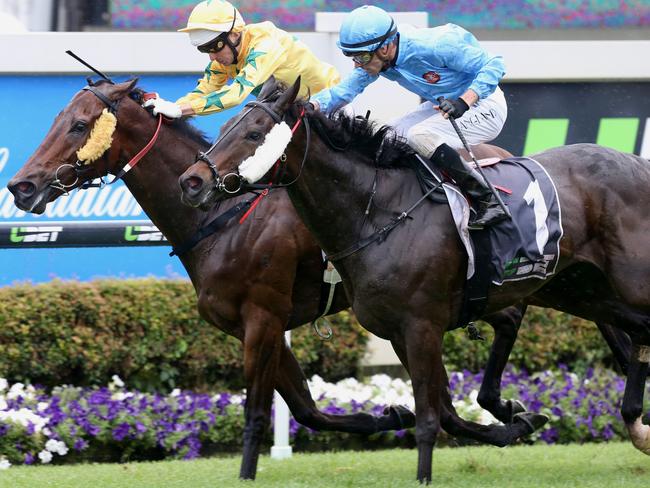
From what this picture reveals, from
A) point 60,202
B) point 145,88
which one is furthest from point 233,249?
point 145,88

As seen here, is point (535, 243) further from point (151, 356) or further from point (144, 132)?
point (151, 356)

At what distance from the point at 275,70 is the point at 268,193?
648mm

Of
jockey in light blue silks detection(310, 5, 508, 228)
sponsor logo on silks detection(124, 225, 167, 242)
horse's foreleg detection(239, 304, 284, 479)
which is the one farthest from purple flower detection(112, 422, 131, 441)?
jockey in light blue silks detection(310, 5, 508, 228)

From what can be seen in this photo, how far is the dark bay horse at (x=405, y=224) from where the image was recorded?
5.31 metres

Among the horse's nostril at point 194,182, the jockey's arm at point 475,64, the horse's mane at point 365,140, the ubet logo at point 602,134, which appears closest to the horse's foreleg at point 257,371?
the horse's mane at point 365,140

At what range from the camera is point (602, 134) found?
9.35m

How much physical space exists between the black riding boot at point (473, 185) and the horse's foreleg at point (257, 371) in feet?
3.92

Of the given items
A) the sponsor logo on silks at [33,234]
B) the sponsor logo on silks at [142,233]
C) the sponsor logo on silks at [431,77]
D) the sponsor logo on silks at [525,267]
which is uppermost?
the sponsor logo on silks at [431,77]

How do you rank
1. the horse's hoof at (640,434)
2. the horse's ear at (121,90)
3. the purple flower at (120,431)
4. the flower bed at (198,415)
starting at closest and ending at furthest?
the horse's hoof at (640,434)
the horse's ear at (121,90)
the flower bed at (198,415)
the purple flower at (120,431)

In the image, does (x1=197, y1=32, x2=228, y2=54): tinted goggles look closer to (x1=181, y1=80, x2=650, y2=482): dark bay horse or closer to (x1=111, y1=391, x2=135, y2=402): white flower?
(x1=181, y1=80, x2=650, y2=482): dark bay horse

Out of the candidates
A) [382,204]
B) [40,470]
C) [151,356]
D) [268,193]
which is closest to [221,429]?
[151,356]

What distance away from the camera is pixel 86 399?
24.9 ft

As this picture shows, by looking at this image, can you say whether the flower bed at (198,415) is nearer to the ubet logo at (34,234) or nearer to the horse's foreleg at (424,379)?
the ubet logo at (34,234)

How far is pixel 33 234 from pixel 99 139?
1.25 meters
